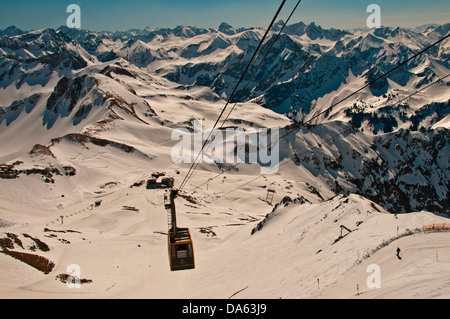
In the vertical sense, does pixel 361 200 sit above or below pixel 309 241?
above

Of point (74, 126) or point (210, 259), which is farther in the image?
point (74, 126)

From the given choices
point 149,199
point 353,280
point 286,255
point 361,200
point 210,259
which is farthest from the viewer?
point 149,199

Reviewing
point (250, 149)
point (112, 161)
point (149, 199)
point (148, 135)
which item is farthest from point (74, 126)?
point (149, 199)

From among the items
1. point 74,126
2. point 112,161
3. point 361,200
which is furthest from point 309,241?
point 74,126

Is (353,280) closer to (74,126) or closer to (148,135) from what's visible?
(148,135)

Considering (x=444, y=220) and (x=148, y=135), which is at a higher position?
(x=148, y=135)

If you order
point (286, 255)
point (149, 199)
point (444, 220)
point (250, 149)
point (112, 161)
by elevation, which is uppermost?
point (250, 149)
